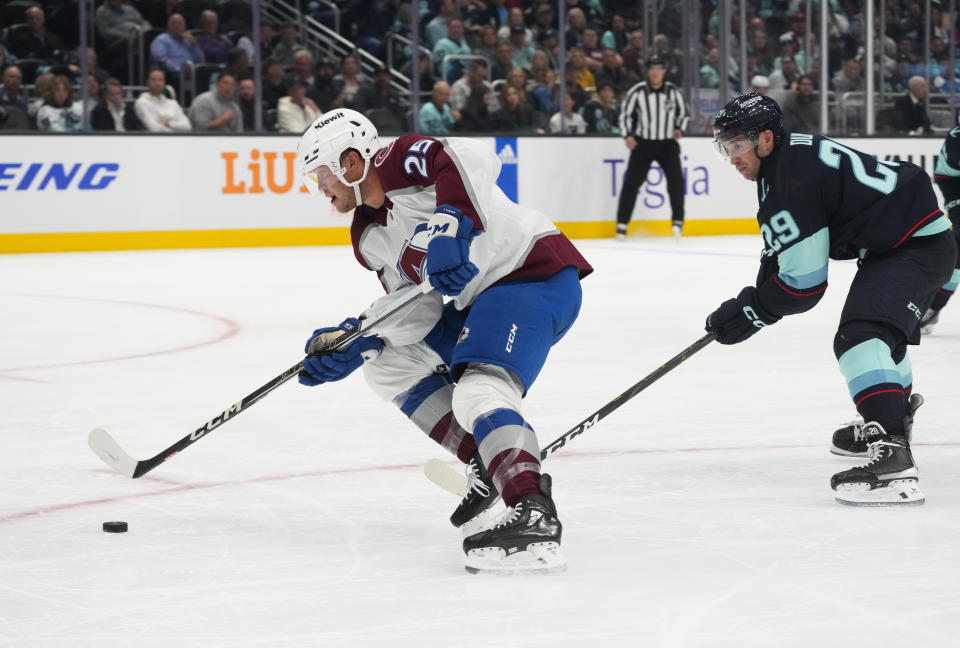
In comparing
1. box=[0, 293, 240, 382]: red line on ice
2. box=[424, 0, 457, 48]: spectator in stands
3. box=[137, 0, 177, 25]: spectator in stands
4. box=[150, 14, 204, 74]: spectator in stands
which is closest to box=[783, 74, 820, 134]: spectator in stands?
box=[424, 0, 457, 48]: spectator in stands

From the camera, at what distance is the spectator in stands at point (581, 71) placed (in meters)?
11.5

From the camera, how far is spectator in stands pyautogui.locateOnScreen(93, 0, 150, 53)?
9906 millimetres

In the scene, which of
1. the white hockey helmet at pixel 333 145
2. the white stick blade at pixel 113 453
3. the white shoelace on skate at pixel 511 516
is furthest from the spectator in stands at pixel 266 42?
the white shoelace on skate at pixel 511 516

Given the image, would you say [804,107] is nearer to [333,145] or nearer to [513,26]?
[513,26]

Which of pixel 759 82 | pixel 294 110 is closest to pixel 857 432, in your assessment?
pixel 294 110

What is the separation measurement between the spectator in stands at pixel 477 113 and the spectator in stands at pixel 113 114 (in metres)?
2.51

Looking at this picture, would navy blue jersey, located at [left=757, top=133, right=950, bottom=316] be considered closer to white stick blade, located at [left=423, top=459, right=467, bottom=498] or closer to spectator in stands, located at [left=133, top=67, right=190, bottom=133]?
white stick blade, located at [left=423, top=459, right=467, bottom=498]

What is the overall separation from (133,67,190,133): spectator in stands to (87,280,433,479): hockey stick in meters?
7.13

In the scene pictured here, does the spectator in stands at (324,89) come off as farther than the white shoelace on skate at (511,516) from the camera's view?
Yes

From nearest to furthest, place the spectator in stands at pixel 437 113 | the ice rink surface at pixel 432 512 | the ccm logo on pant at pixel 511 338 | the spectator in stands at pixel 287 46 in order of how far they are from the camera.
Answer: the ice rink surface at pixel 432 512
the ccm logo on pant at pixel 511 338
the spectator in stands at pixel 287 46
the spectator in stands at pixel 437 113

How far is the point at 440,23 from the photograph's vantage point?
444 inches

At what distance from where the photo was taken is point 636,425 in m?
3.69

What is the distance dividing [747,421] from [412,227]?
1.45 m

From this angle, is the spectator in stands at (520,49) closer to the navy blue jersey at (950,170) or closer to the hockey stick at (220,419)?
the navy blue jersey at (950,170)
